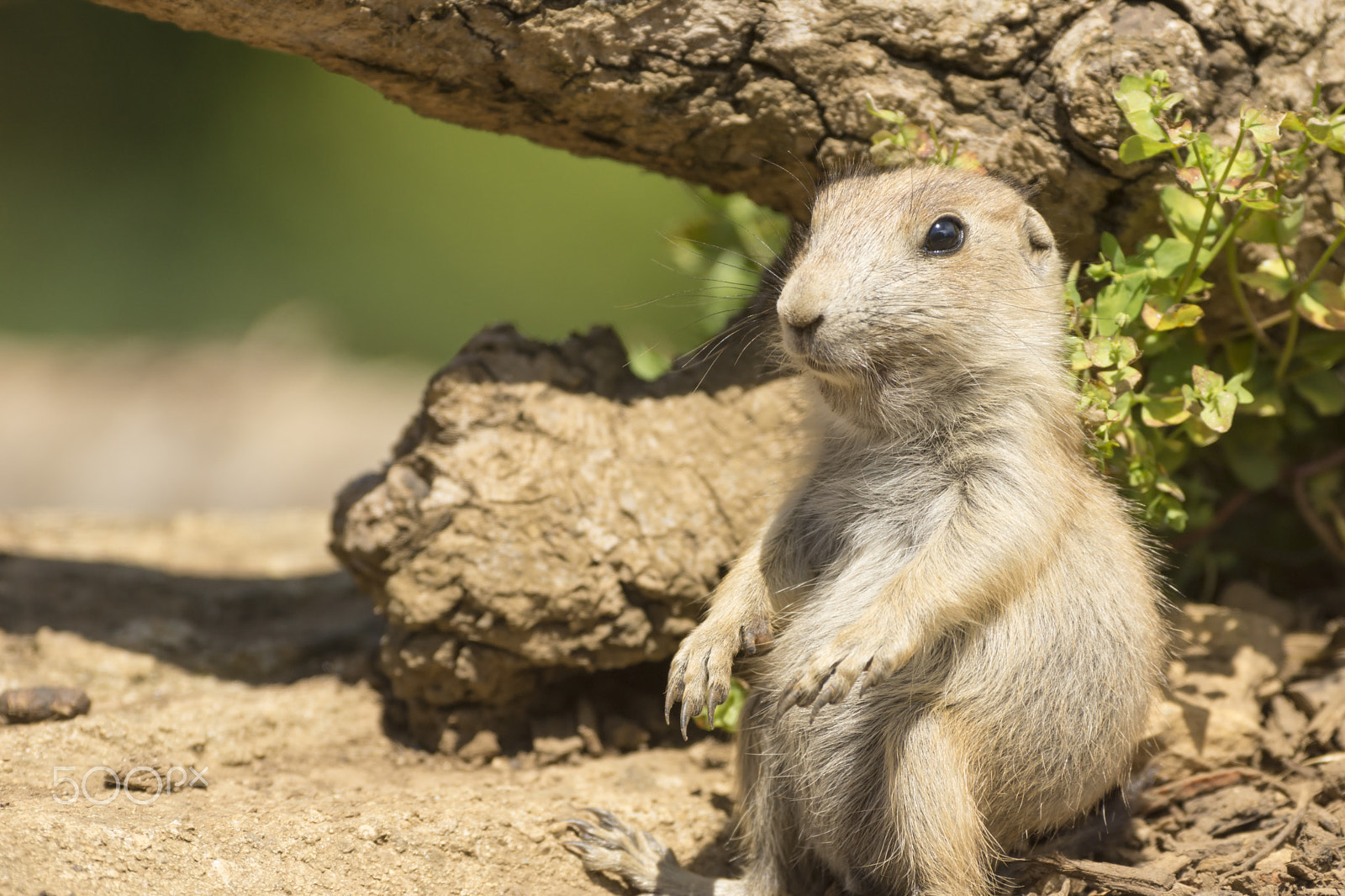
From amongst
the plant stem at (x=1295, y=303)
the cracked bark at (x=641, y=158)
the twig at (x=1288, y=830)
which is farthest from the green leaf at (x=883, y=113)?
the twig at (x=1288, y=830)

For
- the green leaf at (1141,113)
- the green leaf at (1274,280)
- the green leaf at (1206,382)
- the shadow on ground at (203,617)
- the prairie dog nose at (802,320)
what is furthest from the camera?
the shadow on ground at (203,617)

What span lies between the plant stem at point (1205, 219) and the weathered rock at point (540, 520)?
4.99ft

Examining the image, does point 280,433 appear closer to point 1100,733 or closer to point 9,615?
point 9,615

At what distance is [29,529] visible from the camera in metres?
6.64

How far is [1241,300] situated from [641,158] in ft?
8.13

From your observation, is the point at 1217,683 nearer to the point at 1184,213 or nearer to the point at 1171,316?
the point at 1171,316

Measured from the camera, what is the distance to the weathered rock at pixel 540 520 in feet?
15.1

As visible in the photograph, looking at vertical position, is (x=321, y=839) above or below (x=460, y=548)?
below

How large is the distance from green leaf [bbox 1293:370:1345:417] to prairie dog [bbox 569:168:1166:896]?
1.20 meters

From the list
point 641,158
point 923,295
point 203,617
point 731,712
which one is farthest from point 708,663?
point 203,617

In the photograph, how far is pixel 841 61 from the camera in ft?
14.5

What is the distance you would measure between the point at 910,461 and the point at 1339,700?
223cm

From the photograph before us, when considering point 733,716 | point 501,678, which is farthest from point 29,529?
point 733,716

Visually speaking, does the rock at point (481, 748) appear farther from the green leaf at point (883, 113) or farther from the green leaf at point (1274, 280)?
the green leaf at point (1274, 280)
